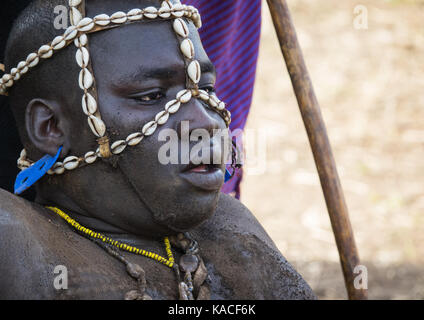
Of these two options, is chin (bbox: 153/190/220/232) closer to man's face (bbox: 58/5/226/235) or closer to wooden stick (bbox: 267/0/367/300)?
man's face (bbox: 58/5/226/235)

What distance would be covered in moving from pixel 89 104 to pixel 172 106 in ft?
0.83

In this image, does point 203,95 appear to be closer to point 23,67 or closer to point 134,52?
point 134,52

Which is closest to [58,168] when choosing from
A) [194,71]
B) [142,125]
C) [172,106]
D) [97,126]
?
[97,126]

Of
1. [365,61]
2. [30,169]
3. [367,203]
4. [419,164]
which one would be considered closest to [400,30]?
[365,61]

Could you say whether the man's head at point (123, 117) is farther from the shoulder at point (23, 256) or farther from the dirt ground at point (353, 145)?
the dirt ground at point (353, 145)

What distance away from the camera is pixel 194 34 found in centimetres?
223

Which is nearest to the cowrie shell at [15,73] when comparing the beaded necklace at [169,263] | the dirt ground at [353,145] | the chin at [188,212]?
→ the beaded necklace at [169,263]

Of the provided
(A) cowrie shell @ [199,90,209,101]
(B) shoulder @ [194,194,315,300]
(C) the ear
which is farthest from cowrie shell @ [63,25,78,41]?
(B) shoulder @ [194,194,315,300]

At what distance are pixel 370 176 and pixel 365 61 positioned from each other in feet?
6.49

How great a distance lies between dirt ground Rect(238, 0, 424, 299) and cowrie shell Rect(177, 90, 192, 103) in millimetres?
1866

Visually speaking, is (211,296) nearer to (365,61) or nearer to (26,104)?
(26,104)

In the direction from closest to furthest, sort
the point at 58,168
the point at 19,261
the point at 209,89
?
the point at 19,261 → the point at 58,168 → the point at 209,89

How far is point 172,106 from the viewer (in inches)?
81.5
